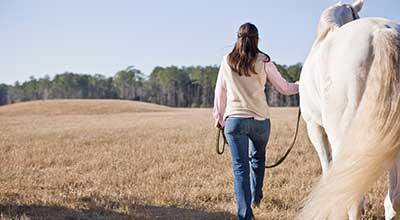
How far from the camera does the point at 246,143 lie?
382cm

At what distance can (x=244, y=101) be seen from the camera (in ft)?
12.5

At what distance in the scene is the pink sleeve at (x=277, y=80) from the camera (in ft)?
13.1

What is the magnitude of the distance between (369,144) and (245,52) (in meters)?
1.49

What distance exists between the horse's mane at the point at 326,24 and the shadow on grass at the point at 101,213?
77.0 inches

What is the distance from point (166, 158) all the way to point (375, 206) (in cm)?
451

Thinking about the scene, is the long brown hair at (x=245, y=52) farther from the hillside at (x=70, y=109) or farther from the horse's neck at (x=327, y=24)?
the hillside at (x=70, y=109)

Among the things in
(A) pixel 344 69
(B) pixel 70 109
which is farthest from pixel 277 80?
(B) pixel 70 109

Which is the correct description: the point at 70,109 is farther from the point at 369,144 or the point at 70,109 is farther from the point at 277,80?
the point at 369,144

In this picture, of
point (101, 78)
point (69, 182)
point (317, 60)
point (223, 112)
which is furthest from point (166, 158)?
point (101, 78)

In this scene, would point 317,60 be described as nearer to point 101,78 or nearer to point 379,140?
point 379,140

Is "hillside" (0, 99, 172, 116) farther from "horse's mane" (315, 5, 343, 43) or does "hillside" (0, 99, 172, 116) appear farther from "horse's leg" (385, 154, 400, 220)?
"horse's leg" (385, 154, 400, 220)

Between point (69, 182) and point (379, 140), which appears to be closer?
point (379, 140)

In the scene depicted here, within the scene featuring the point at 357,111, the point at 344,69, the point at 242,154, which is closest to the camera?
the point at 357,111

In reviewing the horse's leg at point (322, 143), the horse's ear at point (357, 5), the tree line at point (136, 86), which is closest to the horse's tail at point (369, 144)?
the horse's leg at point (322, 143)
